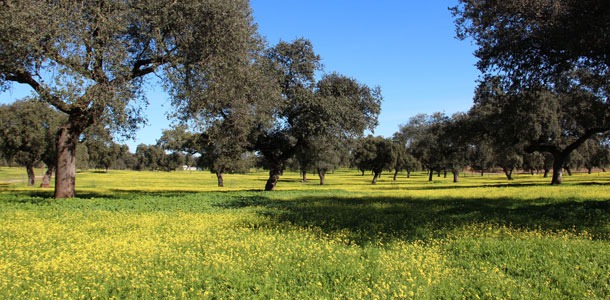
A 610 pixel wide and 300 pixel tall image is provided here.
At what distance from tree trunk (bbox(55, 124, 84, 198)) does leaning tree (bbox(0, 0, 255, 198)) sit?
0.17ft

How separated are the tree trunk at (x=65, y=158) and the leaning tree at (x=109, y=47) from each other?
5cm

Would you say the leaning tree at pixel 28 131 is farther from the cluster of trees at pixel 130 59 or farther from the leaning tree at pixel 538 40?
the leaning tree at pixel 538 40

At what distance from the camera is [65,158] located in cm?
2380

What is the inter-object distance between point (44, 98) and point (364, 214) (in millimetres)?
16397

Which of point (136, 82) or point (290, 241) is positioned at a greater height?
point (136, 82)

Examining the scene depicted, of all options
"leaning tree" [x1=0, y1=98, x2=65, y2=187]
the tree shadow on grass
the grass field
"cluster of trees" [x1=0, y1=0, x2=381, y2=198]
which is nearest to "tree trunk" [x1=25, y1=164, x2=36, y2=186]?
"leaning tree" [x1=0, y1=98, x2=65, y2=187]

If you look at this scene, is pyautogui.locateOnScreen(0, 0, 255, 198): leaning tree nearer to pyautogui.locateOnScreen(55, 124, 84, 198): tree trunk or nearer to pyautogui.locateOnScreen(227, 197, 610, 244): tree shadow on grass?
pyautogui.locateOnScreen(55, 124, 84, 198): tree trunk

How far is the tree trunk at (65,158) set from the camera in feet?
77.6

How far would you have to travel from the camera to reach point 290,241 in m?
11.5

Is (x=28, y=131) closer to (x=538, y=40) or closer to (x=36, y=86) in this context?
(x=36, y=86)

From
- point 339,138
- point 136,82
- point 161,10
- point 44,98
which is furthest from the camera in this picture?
point 339,138

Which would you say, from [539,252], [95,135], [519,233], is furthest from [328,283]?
[95,135]

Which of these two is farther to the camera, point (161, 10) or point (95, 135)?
point (95, 135)

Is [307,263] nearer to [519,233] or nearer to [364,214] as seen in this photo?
[519,233]
